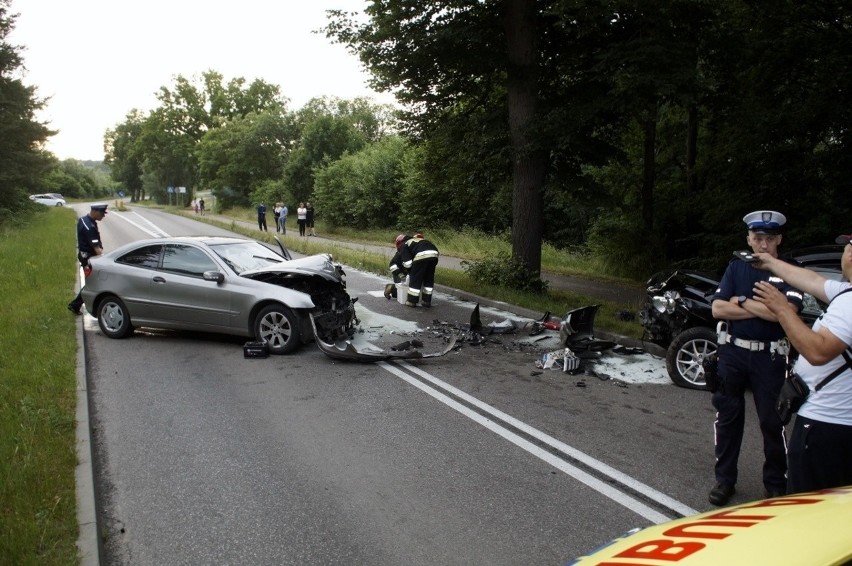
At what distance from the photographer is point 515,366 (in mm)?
7848

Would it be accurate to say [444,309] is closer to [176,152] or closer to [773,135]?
[773,135]

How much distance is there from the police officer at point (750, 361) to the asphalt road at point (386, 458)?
1.20 feet

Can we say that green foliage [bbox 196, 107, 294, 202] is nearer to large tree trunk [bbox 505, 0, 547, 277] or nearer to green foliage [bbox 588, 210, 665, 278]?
green foliage [bbox 588, 210, 665, 278]

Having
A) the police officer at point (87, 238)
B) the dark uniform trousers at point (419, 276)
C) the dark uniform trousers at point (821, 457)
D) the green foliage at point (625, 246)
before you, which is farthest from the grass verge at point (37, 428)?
the green foliage at point (625, 246)

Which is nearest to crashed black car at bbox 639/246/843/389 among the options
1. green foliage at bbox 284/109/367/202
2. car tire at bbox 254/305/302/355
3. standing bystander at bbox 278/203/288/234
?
car tire at bbox 254/305/302/355

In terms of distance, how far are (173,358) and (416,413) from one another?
3892mm

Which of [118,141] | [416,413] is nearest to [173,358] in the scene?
[416,413]

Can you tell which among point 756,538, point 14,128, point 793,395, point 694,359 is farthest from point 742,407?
point 14,128

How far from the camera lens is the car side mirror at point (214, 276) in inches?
334

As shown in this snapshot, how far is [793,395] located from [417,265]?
30.2 feet

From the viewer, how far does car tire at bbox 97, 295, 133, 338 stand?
9.16 metres

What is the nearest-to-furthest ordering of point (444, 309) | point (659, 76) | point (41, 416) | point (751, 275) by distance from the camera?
point (751, 275)
point (41, 416)
point (659, 76)
point (444, 309)

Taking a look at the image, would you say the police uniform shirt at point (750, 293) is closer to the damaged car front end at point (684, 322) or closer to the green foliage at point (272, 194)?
the damaged car front end at point (684, 322)

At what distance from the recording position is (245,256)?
367 inches
